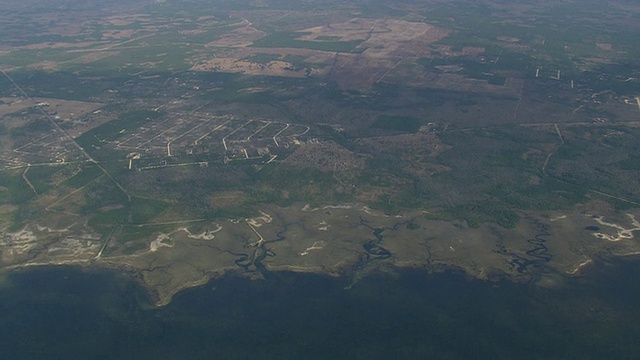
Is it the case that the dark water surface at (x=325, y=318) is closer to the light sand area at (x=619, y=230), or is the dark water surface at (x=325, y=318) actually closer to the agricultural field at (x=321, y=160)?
the agricultural field at (x=321, y=160)

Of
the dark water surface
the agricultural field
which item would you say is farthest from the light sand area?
the dark water surface

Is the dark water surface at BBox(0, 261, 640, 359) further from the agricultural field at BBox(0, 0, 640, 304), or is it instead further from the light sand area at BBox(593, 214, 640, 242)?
the light sand area at BBox(593, 214, 640, 242)

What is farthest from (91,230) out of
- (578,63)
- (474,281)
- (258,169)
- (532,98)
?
(578,63)

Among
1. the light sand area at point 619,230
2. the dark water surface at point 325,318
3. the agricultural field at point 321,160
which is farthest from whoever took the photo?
the light sand area at point 619,230

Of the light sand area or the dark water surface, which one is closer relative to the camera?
the dark water surface

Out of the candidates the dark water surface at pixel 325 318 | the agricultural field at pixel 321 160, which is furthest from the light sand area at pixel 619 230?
the dark water surface at pixel 325 318

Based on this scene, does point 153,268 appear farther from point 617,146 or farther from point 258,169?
point 617,146
